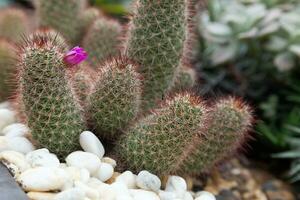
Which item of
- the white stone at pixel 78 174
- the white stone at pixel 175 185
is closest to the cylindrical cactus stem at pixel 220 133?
the white stone at pixel 175 185

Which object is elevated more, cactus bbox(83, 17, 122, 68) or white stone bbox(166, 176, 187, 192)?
cactus bbox(83, 17, 122, 68)

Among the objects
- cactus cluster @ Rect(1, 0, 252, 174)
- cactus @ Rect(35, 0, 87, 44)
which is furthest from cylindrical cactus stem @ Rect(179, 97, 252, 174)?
cactus @ Rect(35, 0, 87, 44)

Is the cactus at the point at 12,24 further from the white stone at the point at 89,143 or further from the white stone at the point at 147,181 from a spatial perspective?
the white stone at the point at 147,181

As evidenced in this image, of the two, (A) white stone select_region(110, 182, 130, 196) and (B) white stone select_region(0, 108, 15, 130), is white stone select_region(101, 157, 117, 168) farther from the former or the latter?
(B) white stone select_region(0, 108, 15, 130)

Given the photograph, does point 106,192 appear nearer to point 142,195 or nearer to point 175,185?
point 142,195

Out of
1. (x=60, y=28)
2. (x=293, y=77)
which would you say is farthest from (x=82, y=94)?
(x=293, y=77)

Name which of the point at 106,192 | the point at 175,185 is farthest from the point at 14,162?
the point at 175,185
